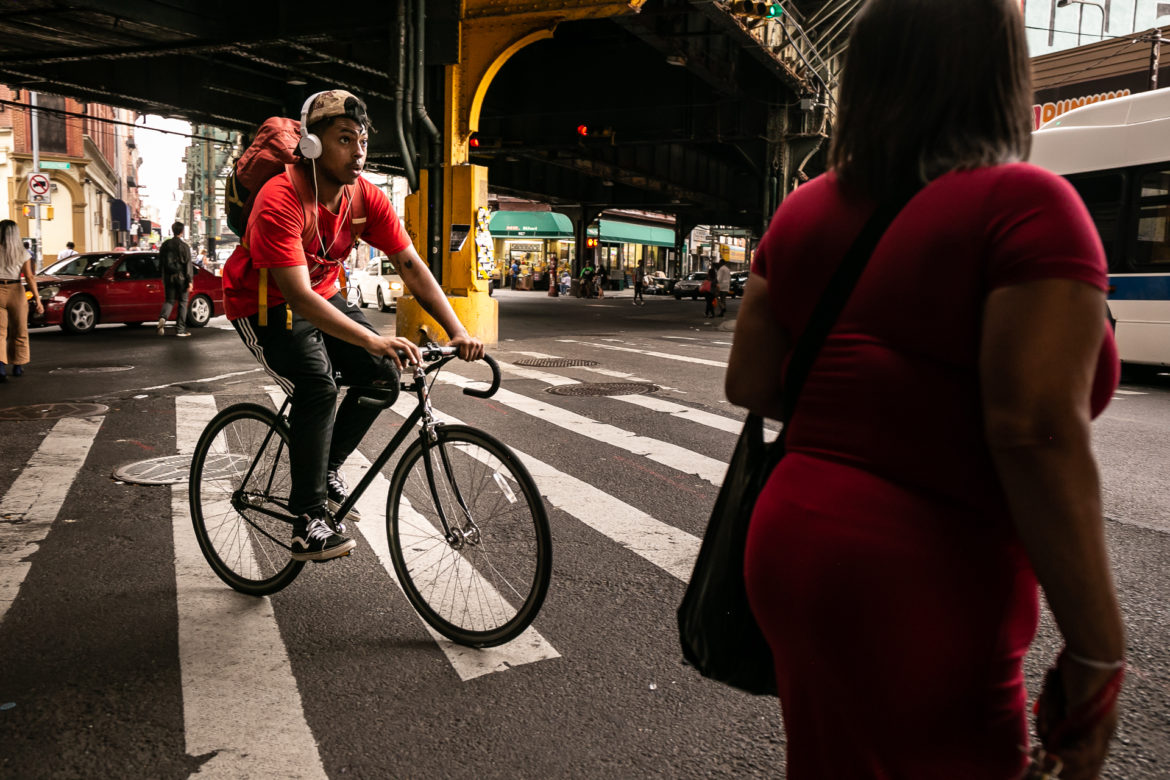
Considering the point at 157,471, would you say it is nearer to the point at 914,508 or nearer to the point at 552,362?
the point at 914,508

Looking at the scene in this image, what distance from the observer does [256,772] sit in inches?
105

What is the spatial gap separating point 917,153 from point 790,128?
24301 millimetres

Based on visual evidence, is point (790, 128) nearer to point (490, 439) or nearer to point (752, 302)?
point (490, 439)

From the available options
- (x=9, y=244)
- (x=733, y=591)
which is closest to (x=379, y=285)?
(x=9, y=244)

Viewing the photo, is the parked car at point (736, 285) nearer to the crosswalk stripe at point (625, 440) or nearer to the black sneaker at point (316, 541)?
the crosswalk stripe at point (625, 440)

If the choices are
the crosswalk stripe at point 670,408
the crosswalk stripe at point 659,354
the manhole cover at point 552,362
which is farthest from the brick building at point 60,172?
the crosswalk stripe at point 670,408

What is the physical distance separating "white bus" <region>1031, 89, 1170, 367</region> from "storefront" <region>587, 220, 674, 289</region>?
4934 centimetres

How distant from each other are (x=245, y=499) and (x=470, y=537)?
125 cm

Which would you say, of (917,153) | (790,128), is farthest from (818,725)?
(790,128)

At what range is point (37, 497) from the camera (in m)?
Result: 5.76

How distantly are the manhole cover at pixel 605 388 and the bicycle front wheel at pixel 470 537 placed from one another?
6874 millimetres

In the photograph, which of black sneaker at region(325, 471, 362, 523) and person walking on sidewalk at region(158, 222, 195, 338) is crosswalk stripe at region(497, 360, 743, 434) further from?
person walking on sidewalk at region(158, 222, 195, 338)

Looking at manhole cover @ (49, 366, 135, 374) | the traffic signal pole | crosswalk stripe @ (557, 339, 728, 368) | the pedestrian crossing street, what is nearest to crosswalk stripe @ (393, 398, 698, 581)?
the pedestrian crossing street

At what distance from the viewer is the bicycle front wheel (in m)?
3.37
